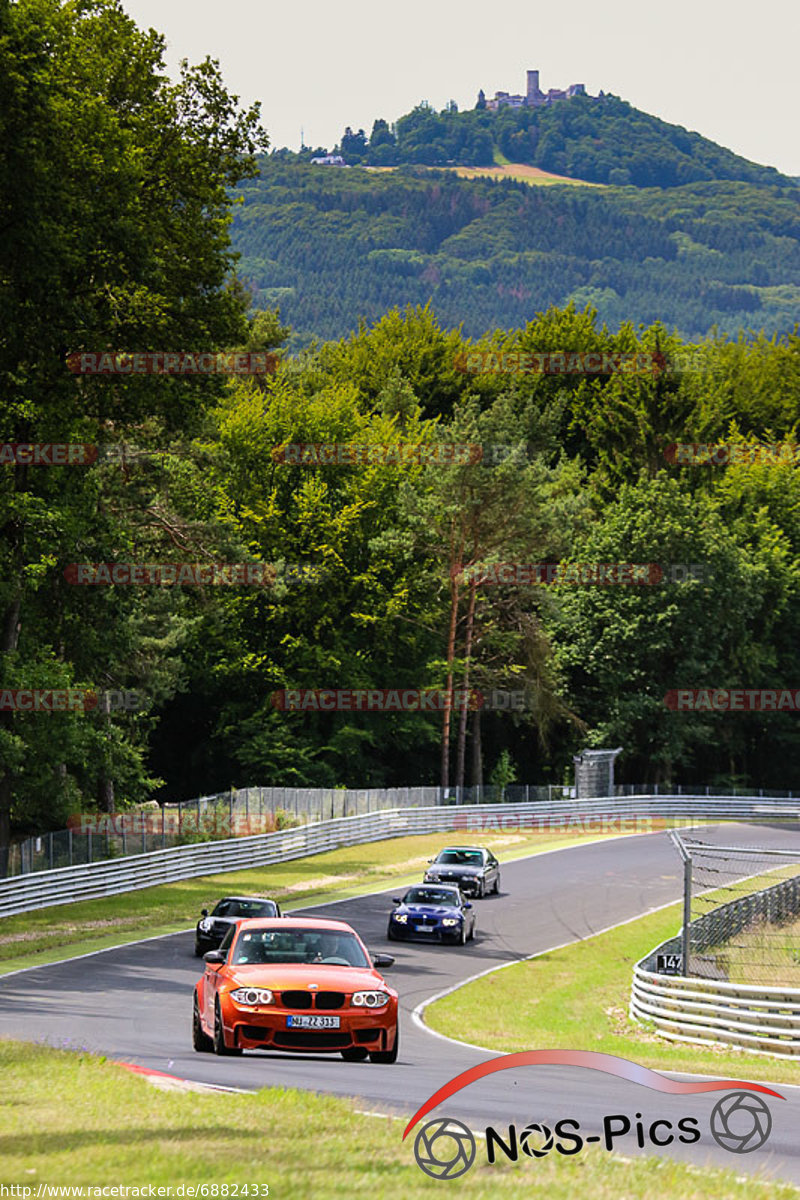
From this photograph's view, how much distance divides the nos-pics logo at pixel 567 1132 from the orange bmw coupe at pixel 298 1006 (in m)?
2.00

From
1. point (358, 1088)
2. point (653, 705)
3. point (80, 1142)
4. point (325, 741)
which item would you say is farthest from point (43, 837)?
point (653, 705)

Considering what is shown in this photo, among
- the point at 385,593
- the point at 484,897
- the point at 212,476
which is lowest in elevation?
the point at 484,897

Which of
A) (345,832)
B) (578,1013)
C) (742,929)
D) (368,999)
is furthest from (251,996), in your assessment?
(345,832)

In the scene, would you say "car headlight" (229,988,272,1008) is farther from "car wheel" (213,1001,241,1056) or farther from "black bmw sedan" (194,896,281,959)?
"black bmw sedan" (194,896,281,959)

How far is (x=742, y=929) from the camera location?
28766 millimetres

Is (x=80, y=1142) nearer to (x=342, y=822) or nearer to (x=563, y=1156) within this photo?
(x=563, y=1156)

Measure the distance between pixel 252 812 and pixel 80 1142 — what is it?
43897 millimetres

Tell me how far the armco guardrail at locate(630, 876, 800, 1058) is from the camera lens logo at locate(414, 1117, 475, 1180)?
38.2 ft

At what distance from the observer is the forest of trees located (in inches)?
1309

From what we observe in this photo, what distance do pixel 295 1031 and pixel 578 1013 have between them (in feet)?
42.0

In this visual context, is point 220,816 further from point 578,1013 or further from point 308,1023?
point 308,1023

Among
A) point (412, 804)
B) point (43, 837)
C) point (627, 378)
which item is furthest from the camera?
point (627, 378)

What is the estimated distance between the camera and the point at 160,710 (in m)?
74.9

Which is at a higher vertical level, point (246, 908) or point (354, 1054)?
point (354, 1054)
